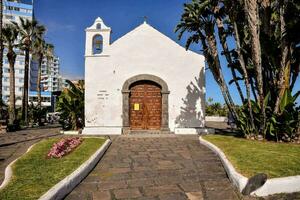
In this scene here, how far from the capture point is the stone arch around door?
622 inches

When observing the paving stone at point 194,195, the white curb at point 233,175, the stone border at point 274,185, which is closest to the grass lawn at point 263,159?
the white curb at point 233,175

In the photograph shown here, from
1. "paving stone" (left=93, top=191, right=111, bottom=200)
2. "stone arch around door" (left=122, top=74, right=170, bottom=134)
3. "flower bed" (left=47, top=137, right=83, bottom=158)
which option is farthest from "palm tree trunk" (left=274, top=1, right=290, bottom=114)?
"paving stone" (left=93, top=191, right=111, bottom=200)

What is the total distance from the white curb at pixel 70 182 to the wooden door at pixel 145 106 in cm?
838

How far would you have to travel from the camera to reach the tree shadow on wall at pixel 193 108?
1611cm

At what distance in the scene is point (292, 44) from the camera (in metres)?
10.7

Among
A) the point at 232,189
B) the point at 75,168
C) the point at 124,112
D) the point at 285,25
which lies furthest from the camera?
the point at 124,112

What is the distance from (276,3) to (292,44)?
196 centimetres

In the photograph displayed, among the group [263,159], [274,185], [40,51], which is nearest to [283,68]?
[263,159]

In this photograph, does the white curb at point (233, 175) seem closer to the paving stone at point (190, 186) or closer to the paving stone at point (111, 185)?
the paving stone at point (190, 186)

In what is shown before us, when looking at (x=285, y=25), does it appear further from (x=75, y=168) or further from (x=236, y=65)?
(x=75, y=168)

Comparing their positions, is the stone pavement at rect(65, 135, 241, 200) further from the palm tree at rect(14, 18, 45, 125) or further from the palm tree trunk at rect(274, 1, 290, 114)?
the palm tree at rect(14, 18, 45, 125)

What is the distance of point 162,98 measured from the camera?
16.0 metres

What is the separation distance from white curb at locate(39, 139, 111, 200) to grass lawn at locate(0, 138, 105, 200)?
157mm

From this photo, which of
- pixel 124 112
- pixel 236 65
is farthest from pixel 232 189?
pixel 124 112
